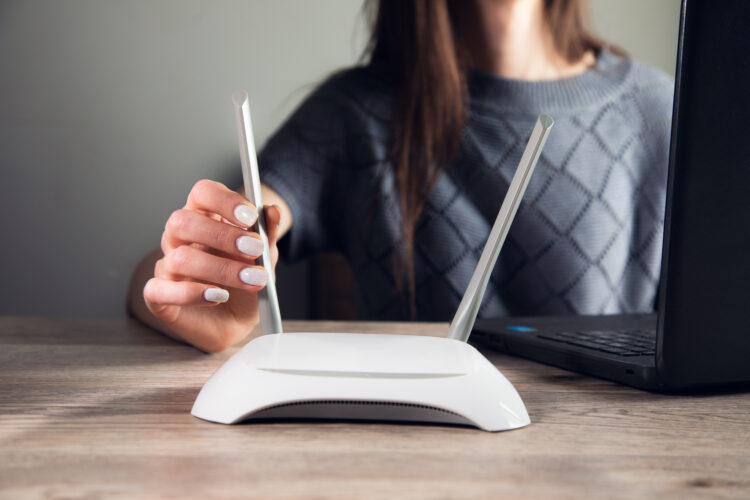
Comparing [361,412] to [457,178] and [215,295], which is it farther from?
[457,178]

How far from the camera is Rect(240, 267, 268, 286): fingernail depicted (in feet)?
1.39

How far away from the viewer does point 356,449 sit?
287 mm

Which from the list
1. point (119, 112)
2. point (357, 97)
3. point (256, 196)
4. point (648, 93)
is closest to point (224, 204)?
point (256, 196)

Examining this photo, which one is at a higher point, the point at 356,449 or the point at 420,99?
the point at 420,99

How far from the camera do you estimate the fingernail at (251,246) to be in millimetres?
431

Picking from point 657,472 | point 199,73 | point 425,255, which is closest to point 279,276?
point 199,73

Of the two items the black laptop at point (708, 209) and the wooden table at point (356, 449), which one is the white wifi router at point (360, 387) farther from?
the black laptop at point (708, 209)

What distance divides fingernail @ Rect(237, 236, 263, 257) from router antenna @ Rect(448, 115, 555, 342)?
15 centimetres

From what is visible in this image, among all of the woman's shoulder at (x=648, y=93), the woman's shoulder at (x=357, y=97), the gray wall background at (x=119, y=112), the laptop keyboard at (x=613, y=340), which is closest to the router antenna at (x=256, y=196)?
the laptop keyboard at (x=613, y=340)

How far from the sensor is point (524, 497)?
0.78 feet

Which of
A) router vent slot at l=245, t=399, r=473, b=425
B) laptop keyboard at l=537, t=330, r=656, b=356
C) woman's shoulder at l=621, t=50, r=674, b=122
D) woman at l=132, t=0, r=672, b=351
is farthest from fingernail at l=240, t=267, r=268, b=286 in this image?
woman's shoulder at l=621, t=50, r=674, b=122

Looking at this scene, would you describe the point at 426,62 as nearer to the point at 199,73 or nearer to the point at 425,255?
the point at 425,255

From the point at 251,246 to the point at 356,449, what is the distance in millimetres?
191

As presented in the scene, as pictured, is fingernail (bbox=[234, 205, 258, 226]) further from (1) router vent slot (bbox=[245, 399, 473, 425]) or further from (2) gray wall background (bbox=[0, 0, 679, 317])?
(2) gray wall background (bbox=[0, 0, 679, 317])
